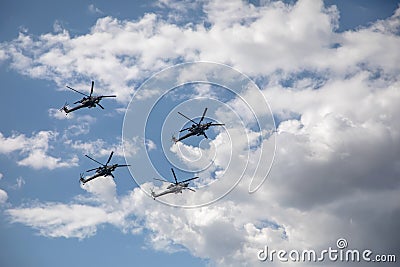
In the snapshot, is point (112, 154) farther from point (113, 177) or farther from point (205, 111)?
point (205, 111)

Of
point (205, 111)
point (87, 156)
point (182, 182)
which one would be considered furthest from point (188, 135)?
point (87, 156)

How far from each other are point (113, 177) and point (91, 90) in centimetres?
3128

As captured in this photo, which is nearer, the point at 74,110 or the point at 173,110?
the point at 173,110

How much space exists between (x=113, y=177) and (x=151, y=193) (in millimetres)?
30161

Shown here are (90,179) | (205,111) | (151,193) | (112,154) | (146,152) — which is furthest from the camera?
(151,193)

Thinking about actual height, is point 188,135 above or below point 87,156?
above

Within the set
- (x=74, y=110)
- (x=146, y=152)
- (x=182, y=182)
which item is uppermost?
(x=74, y=110)

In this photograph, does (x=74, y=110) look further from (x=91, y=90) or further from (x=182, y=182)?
(x=182, y=182)

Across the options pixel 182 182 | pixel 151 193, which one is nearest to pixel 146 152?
pixel 182 182

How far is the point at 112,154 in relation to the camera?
157m

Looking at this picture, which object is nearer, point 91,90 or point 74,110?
point 91,90

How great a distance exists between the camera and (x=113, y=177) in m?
160

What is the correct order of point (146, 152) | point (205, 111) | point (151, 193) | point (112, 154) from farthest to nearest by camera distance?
point (151, 193)
point (112, 154)
point (205, 111)
point (146, 152)

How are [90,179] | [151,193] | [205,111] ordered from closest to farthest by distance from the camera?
[205,111], [90,179], [151,193]
